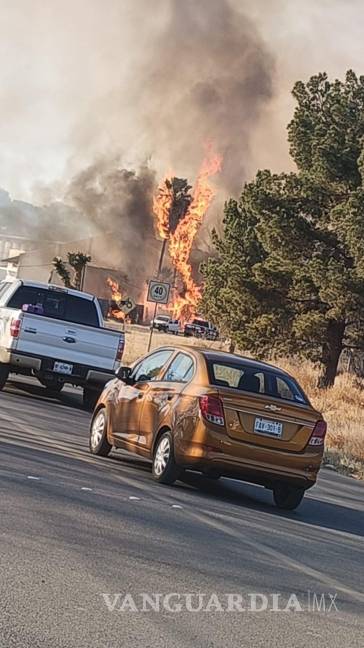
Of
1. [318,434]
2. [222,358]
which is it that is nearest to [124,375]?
[222,358]

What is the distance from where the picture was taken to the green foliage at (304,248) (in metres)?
28.4

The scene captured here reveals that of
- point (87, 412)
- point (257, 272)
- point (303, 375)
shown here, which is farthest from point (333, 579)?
point (303, 375)

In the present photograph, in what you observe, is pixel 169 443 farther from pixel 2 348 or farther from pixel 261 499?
pixel 2 348

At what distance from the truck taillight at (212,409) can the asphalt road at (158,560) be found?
0.77 m

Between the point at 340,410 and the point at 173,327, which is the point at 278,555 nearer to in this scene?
the point at 340,410

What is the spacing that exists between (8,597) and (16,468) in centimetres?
424

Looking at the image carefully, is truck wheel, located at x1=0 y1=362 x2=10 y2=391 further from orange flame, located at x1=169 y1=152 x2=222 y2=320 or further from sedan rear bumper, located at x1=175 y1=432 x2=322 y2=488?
orange flame, located at x1=169 y1=152 x2=222 y2=320

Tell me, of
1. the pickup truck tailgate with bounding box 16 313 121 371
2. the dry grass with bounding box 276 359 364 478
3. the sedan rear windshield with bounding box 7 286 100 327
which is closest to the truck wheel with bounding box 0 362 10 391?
the pickup truck tailgate with bounding box 16 313 121 371

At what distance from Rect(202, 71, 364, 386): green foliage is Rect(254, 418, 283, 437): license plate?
56.7 ft

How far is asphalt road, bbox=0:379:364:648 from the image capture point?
5.43 meters

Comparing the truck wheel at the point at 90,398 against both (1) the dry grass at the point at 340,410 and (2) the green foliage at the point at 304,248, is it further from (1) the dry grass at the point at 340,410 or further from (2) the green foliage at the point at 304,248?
(2) the green foliage at the point at 304,248

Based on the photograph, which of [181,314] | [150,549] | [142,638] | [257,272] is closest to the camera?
[142,638]

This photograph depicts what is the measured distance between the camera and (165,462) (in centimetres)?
1033

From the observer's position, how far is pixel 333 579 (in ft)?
23.7
